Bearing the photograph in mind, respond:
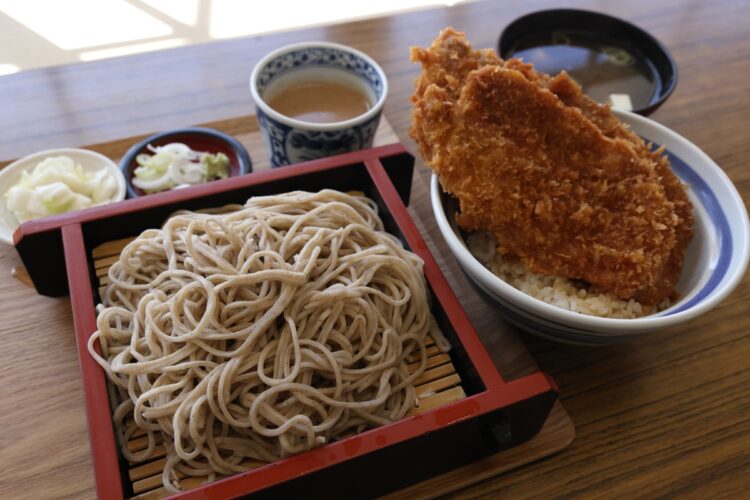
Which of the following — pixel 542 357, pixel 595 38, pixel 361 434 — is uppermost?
pixel 595 38

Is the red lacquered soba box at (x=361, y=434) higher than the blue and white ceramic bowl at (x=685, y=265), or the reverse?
the blue and white ceramic bowl at (x=685, y=265)

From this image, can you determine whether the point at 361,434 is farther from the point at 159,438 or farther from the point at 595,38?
the point at 595,38

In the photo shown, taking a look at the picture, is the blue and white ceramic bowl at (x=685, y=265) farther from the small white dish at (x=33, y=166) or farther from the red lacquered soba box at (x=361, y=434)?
the small white dish at (x=33, y=166)

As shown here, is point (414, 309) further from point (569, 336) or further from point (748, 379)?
point (748, 379)

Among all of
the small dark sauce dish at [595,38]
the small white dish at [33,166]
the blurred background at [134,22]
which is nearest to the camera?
the small white dish at [33,166]

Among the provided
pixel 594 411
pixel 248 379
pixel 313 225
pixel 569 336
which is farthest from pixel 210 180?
pixel 594 411

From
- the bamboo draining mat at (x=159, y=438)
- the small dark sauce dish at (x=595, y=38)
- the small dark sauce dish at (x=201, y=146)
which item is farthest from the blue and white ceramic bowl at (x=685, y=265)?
the small dark sauce dish at (x=201, y=146)

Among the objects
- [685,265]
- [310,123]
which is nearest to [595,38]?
[685,265]
